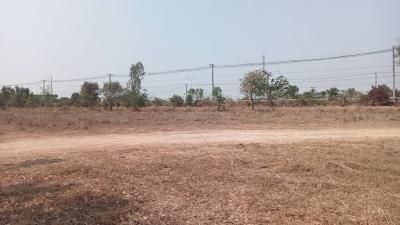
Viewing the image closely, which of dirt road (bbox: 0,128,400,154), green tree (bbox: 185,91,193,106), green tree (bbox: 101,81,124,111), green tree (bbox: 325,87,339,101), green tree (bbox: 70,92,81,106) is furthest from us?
green tree (bbox: 70,92,81,106)

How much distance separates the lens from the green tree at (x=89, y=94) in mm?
42156

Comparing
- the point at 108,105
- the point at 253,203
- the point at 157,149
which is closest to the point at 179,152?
the point at 157,149

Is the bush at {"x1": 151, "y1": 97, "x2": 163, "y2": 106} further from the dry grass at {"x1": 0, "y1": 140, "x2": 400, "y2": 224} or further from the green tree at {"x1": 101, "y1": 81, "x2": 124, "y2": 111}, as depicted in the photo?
the dry grass at {"x1": 0, "y1": 140, "x2": 400, "y2": 224}

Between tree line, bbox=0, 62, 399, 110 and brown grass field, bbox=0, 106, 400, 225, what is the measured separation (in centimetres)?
2030

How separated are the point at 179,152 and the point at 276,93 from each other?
1004 inches

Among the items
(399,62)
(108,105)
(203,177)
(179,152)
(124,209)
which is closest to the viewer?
(124,209)

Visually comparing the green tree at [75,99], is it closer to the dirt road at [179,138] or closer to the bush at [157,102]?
the bush at [157,102]

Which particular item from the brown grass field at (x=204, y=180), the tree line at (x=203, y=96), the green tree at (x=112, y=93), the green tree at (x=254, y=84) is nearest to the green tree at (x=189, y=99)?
the tree line at (x=203, y=96)

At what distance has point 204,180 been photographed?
24.6 ft

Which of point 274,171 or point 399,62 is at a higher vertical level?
point 399,62

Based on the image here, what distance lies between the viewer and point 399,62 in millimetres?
32750

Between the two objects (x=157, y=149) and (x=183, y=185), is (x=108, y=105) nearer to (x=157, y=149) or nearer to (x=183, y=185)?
(x=157, y=149)

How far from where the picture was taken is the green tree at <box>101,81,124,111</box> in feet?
132

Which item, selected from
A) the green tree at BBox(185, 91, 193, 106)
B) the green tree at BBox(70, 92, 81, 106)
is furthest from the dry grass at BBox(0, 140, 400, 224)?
the green tree at BBox(70, 92, 81, 106)
